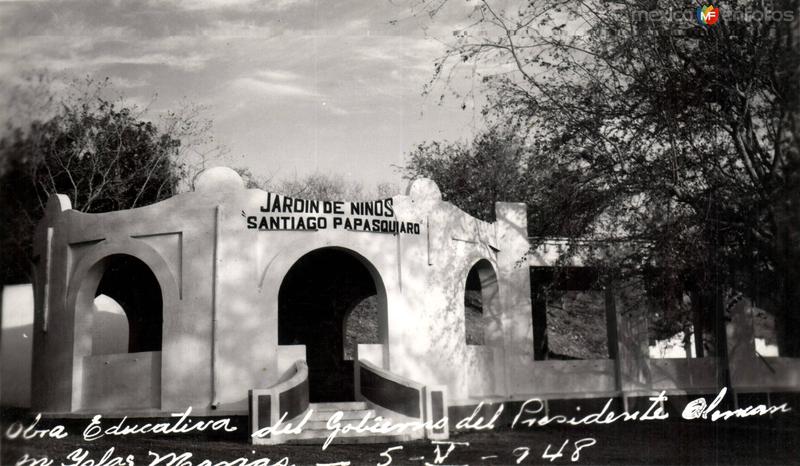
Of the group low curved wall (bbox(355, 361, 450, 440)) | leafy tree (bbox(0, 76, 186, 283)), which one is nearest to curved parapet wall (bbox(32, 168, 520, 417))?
low curved wall (bbox(355, 361, 450, 440))

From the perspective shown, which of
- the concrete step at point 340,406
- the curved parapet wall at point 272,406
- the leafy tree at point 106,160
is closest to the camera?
the curved parapet wall at point 272,406

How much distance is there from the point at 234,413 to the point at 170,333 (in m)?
1.82

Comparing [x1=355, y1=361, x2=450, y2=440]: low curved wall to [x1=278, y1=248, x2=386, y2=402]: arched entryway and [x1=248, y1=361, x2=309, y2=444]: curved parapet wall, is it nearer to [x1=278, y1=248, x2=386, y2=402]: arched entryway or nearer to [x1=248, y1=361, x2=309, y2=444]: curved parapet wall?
[x1=248, y1=361, x2=309, y2=444]: curved parapet wall

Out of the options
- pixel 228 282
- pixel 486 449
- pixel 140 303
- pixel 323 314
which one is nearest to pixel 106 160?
pixel 140 303

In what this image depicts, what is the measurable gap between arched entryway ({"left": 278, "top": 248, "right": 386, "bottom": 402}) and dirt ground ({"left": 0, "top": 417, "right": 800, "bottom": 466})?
5.40 meters

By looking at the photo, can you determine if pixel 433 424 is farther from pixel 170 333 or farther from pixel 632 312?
pixel 632 312

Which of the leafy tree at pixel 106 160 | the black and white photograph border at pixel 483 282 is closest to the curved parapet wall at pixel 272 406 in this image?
the black and white photograph border at pixel 483 282

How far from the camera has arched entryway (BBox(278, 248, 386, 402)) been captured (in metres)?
19.2

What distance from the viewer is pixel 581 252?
1744 cm

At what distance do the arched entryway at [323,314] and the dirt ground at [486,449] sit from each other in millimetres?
5399

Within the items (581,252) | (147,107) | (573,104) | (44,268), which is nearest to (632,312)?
(581,252)

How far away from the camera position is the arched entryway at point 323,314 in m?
19.2

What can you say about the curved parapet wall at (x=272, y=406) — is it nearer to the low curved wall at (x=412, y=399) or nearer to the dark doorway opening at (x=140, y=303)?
the low curved wall at (x=412, y=399)

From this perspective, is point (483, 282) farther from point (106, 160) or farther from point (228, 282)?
point (106, 160)
